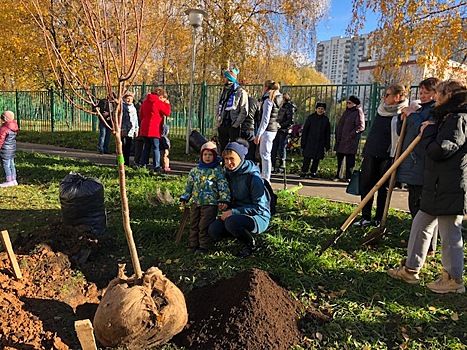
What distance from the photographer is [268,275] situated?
3.61m

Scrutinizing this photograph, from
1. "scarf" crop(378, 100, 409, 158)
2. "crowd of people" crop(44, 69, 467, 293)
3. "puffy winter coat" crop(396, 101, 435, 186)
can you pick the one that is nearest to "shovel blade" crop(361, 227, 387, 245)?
"crowd of people" crop(44, 69, 467, 293)

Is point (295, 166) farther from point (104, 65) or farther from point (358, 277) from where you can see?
point (104, 65)

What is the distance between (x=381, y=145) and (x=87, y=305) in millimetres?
3708

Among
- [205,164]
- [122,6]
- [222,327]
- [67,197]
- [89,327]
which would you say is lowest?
[222,327]

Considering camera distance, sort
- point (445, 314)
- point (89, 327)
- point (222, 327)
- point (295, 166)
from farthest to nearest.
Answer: point (295, 166), point (445, 314), point (222, 327), point (89, 327)

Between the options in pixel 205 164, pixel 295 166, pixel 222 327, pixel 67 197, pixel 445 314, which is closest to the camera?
pixel 222 327

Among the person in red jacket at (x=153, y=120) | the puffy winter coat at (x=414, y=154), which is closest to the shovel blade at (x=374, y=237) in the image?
the puffy winter coat at (x=414, y=154)

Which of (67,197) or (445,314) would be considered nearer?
(445,314)

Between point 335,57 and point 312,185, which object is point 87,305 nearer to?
point 312,185

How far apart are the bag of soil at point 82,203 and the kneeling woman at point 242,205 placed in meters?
1.47

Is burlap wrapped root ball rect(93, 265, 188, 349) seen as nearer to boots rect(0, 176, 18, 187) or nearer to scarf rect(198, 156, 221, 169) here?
scarf rect(198, 156, 221, 169)

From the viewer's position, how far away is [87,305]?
3.46 m

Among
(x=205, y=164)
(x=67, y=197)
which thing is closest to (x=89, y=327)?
(x=205, y=164)

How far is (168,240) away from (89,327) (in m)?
2.25
